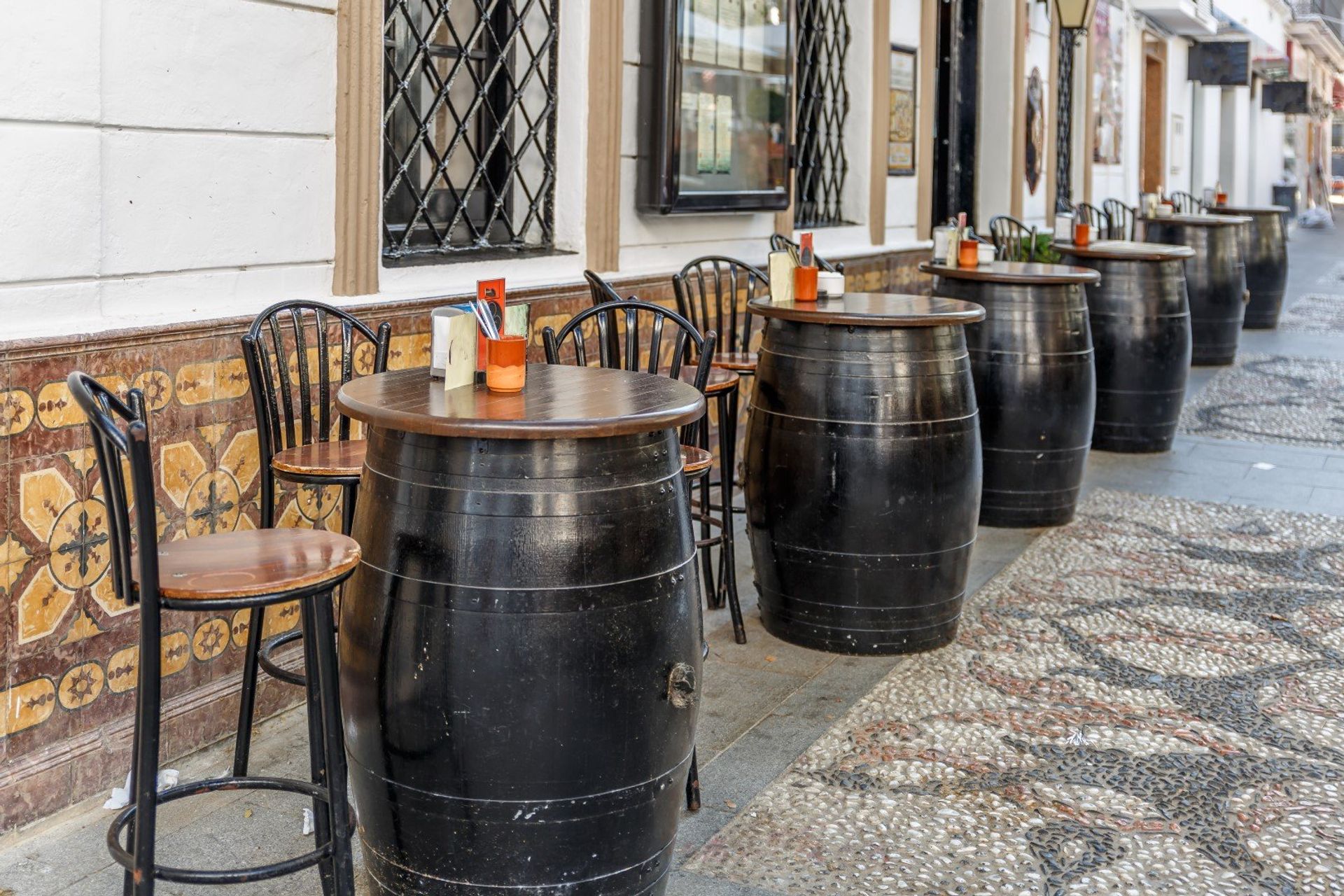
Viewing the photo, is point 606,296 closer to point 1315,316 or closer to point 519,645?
point 519,645

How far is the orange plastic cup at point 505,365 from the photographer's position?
9.03 feet

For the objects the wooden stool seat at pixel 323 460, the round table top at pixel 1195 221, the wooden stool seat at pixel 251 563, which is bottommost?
the wooden stool seat at pixel 251 563

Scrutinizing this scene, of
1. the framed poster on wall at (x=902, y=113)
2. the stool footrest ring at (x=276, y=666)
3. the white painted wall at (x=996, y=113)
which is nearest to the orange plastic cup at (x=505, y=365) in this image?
the stool footrest ring at (x=276, y=666)

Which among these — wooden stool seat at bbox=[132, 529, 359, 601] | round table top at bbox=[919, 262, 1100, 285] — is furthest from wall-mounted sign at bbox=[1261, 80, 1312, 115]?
wooden stool seat at bbox=[132, 529, 359, 601]

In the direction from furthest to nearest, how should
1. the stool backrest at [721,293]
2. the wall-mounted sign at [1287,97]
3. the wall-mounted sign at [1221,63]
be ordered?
the wall-mounted sign at [1287,97] < the wall-mounted sign at [1221,63] < the stool backrest at [721,293]

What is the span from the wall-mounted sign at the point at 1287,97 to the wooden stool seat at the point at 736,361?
21691 millimetres

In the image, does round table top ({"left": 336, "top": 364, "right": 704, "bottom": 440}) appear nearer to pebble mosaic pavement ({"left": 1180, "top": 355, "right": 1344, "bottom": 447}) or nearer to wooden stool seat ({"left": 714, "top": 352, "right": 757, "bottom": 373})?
wooden stool seat ({"left": 714, "top": 352, "right": 757, "bottom": 373})

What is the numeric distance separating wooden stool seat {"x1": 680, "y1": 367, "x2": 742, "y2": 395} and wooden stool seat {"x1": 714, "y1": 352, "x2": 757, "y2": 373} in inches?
0.7

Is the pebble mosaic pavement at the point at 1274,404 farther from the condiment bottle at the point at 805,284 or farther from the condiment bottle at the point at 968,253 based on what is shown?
the condiment bottle at the point at 805,284

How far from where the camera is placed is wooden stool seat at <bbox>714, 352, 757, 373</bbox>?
493cm

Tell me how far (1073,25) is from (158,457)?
863 centimetres

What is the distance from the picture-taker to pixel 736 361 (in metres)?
5.08

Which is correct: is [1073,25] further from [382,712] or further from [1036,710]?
[382,712]

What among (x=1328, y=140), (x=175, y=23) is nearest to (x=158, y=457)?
(x=175, y=23)
